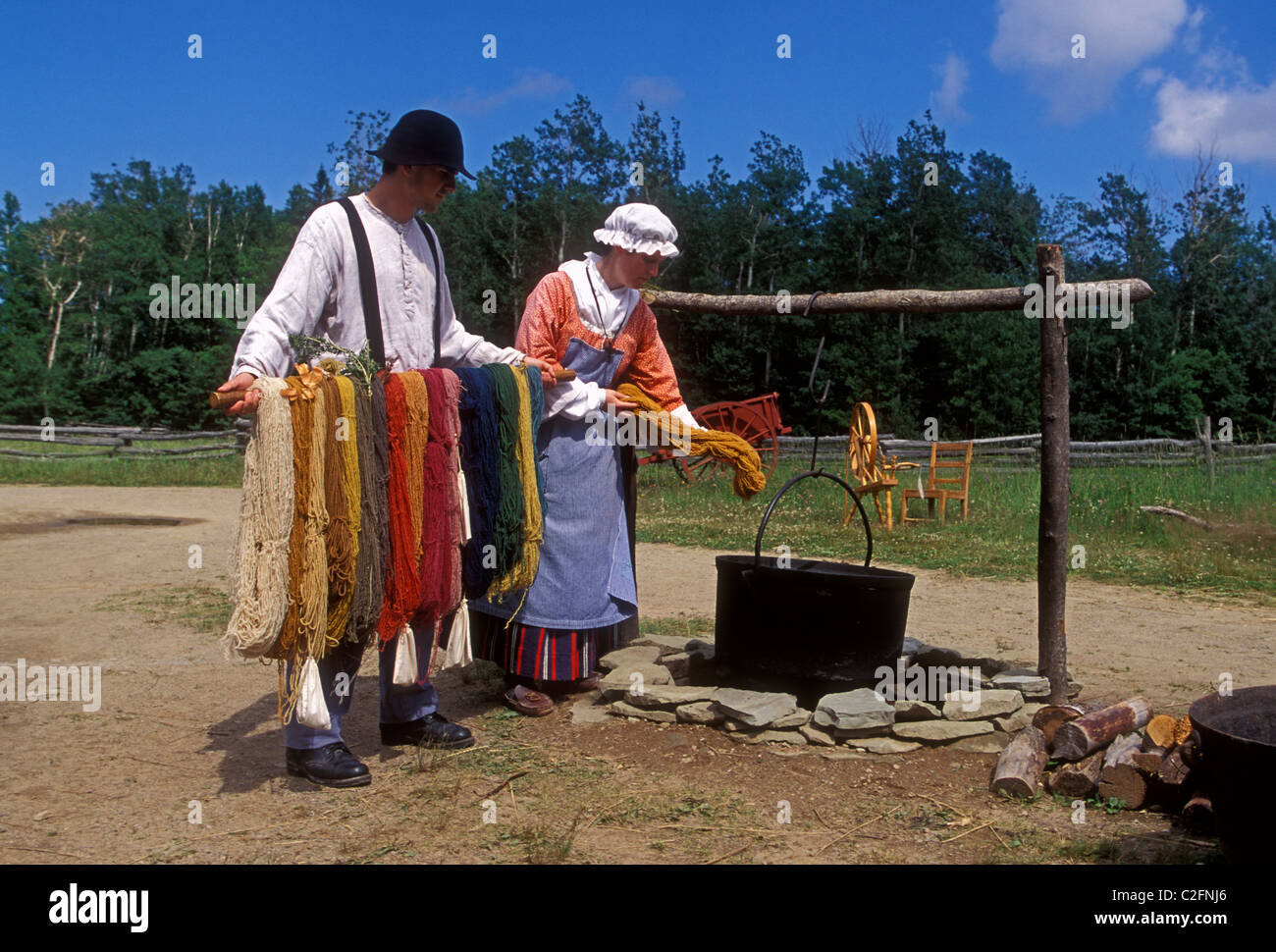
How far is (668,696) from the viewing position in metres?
4.34

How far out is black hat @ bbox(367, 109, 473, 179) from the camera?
11.5ft

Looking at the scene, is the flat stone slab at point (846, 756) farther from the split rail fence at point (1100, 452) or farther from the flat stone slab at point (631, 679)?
the split rail fence at point (1100, 452)

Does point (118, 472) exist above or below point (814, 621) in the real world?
above

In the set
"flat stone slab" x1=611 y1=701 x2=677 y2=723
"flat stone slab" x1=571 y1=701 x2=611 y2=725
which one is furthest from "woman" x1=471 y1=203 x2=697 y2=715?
"flat stone slab" x1=611 y1=701 x2=677 y2=723

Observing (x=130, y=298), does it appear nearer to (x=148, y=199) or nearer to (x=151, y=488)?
(x=148, y=199)

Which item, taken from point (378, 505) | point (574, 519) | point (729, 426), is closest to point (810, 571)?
point (574, 519)

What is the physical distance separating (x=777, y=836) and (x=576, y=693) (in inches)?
65.8

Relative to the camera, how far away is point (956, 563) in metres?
9.38

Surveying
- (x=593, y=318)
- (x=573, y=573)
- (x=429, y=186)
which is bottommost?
(x=573, y=573)

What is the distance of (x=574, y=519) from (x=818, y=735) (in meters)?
1.32

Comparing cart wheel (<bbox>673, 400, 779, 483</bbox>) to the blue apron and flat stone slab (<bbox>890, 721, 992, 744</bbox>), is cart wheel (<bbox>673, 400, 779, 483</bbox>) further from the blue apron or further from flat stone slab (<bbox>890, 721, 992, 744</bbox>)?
flat stone slab (<bbox>890, 721, 992, 744</bbox>)

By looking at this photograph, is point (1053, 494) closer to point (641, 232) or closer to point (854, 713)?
point (854, 713)

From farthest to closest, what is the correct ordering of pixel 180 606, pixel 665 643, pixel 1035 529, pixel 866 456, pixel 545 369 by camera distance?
1. pixel 1035 529
2. pixel 866 456
3. pixel 180 606
4. pixel 665 643
5. pixel 545 369

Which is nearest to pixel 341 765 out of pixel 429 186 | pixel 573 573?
pixel 573 573
